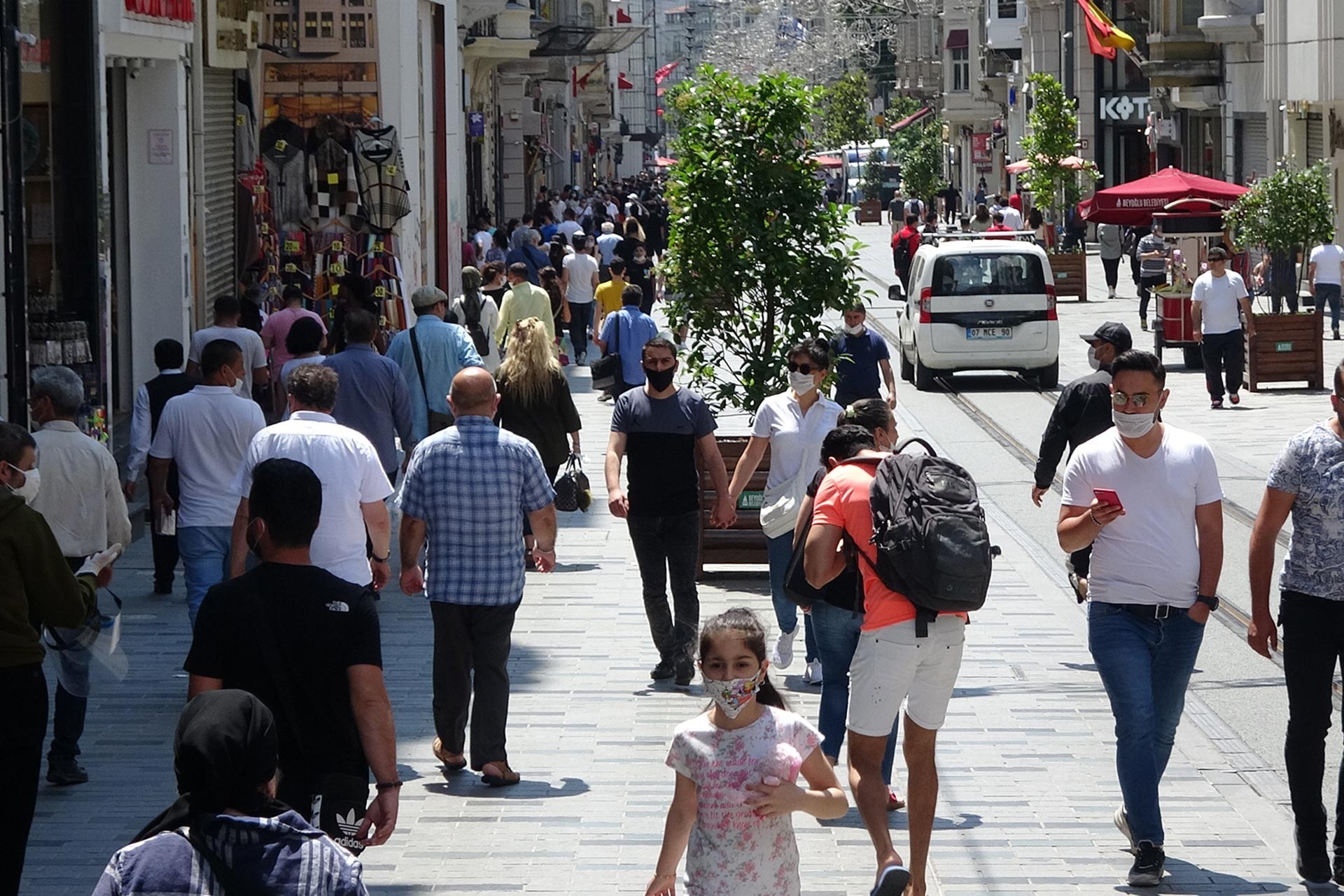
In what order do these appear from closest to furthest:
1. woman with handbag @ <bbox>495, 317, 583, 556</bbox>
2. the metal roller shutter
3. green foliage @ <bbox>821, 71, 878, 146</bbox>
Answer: woman with handbag @ <bbox>495, 317, 583, 556</bbox>, the metal roller shutter, green foliage @ <bbox>821, 71, 878, 146</bbox>

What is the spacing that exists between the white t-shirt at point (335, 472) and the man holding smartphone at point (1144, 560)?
2487 mm

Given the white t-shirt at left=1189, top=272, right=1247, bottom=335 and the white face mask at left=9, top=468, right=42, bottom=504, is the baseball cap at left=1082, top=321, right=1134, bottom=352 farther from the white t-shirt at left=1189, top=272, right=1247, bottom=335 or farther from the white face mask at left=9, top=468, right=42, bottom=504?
the white t-shirt at left=1189, top=272, right=1247, bottom=335

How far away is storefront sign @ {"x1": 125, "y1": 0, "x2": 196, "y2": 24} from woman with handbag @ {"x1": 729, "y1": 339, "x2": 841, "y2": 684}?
699 cm

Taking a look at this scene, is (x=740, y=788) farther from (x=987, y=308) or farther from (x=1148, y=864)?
(x=987, y=308)

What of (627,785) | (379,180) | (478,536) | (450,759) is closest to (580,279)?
(379,180)

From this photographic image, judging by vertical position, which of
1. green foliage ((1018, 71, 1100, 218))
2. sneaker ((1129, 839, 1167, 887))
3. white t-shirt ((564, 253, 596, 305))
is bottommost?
sneaker ((1129, 839, 1167, 887))

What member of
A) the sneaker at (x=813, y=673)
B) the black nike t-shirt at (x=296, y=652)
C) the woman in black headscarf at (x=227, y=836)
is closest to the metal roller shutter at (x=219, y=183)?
the sneaker at (x=813, y=673)

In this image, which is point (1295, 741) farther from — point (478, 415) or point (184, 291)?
point (184, 291)

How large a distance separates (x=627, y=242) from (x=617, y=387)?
9.72 meters

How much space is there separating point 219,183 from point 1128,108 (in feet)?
132

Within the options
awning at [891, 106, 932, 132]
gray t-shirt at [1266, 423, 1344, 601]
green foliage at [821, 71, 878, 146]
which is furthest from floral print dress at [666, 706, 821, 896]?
green foliage at [821, 71, 878, 146]

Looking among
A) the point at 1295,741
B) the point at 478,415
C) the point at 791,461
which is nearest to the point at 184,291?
the point at 791,461

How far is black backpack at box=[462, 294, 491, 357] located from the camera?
55.1 ft

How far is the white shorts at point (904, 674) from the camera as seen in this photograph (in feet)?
20.6
